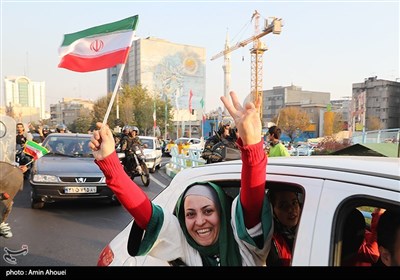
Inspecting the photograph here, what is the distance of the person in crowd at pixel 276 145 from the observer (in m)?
5.59

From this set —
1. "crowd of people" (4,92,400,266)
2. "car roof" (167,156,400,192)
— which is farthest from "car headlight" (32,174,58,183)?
"car roof" (167,156,400,192)

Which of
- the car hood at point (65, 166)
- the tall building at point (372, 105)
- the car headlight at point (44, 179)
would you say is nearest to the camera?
the car headlight at point (44, 179)

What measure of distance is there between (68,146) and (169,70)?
10897 cm

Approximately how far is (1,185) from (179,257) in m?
2.35

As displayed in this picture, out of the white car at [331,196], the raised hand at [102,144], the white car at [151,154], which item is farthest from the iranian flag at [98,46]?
the white car at [151,154]

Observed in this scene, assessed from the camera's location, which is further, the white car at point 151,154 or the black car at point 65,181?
the white car at point 151,154

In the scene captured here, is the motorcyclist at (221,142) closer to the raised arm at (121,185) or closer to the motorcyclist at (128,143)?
the motorcyclist at (128,143)

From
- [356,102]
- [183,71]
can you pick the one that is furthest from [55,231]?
[183,71]

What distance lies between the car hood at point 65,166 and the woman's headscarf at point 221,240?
5.32 m

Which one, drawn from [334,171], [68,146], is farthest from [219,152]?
[334,171]

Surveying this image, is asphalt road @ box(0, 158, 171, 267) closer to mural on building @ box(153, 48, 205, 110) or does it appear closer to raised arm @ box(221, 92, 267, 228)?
raised arm @ box(221, 92, 267, 228)

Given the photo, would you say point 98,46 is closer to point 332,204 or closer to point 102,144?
point 102,144

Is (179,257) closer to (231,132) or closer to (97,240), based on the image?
(97,240)

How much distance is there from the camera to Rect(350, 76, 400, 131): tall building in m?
28.3
